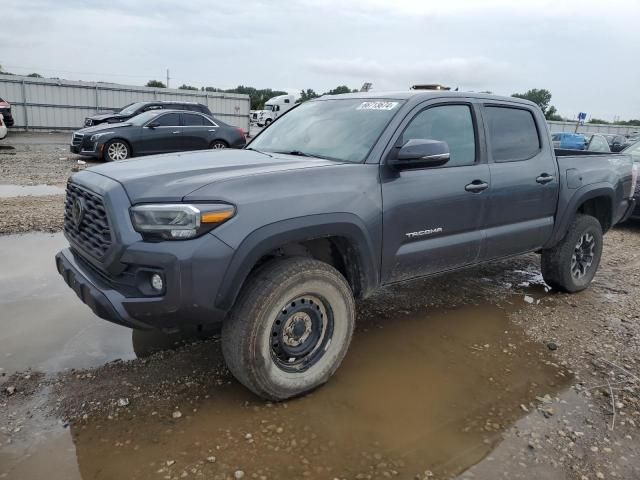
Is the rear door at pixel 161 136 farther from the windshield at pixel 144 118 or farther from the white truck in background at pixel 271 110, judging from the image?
the white truck in background at pixel 271 110

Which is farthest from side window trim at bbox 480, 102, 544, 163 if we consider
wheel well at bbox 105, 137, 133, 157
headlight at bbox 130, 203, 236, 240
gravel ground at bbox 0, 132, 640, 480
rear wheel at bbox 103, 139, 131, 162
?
wheel well at bbox 105, 137, 133, 157

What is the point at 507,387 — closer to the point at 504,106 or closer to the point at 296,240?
the point at 296,240

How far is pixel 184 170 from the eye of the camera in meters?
3.02

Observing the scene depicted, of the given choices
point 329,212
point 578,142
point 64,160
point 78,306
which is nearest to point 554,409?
point 329,212

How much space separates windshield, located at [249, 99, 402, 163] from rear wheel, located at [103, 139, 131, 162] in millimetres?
9650

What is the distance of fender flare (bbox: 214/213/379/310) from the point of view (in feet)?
8.91

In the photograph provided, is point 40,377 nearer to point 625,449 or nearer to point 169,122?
point 625,449

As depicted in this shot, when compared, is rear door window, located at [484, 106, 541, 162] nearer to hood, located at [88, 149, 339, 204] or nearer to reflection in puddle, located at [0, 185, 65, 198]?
hood, located at [88, 149, 339, 204]

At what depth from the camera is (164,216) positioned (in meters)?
2.64

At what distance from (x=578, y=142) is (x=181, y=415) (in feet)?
68.3

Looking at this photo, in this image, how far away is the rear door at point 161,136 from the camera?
43.7 feet

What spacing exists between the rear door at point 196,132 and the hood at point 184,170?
10.6m

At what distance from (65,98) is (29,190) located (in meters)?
17.3

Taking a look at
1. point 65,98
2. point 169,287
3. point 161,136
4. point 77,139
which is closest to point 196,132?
point 161,136
